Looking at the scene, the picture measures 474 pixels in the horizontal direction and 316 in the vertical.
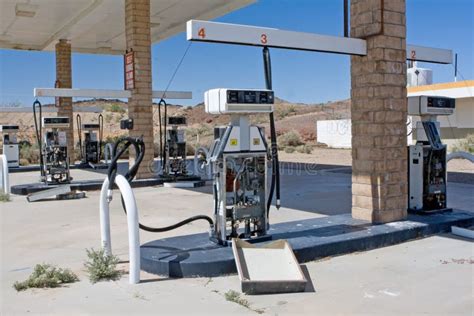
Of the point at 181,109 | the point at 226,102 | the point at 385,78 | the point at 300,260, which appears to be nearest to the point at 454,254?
the point at 300,260

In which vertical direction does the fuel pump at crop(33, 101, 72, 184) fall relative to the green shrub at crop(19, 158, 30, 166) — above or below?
above

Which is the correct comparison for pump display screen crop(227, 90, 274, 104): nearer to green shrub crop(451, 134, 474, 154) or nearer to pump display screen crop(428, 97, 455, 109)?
pump display screen crop(428, 97, 455, 109)

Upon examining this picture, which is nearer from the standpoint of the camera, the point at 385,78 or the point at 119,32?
the point at 385,78

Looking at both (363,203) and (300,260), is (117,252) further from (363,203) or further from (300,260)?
(363,203)

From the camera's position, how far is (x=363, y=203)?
682cm

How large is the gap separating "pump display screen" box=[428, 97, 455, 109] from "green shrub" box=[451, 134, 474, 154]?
1486 centimetres

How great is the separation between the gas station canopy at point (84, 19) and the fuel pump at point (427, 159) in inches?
364

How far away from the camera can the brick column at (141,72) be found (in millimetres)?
13180

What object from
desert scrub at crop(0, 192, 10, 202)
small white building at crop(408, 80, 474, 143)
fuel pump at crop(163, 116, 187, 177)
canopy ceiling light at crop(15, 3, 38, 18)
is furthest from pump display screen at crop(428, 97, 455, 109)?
small white building at crop(408, 80, 474, 143)

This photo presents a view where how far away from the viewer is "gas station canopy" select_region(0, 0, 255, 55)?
1550 centimetres

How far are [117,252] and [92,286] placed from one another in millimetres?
1360

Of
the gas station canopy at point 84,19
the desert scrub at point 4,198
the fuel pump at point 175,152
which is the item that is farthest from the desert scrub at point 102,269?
the gas station canopy at point 84,19

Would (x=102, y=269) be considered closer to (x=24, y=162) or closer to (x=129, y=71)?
(x=129, y=71)

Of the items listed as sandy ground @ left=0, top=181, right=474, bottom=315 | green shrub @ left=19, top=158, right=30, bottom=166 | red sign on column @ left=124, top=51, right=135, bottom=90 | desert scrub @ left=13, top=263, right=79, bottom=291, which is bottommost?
sandy ground @ left=0, top=181, right=474, bottom=315
